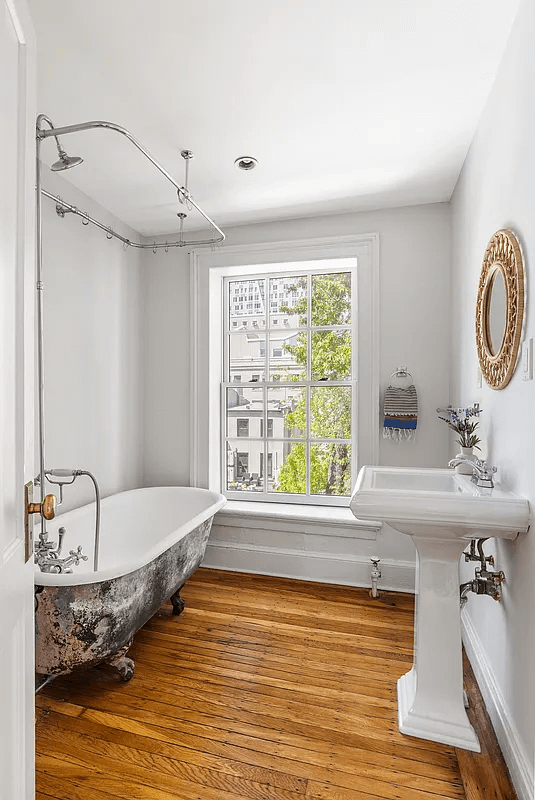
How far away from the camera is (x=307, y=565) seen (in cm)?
326

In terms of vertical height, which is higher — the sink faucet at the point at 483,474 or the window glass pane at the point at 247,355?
the window glass pane at the point at 247,355

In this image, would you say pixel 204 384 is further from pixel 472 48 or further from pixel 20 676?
pixel 20 676

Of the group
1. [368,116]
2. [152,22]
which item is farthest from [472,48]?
[152,22]

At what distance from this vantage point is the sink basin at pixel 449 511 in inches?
61.6

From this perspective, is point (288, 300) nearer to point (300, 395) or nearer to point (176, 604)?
point (300, 395)

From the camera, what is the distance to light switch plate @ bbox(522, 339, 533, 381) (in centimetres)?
150

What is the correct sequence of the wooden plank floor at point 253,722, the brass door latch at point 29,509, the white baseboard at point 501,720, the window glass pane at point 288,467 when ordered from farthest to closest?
the window glass pane at point 288,467 → the wooden plank floor at point 253,722 → the white baseboard at point 501,720 → the brass door latch at point 29,509

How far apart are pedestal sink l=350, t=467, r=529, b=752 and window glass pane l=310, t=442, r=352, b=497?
1.49m

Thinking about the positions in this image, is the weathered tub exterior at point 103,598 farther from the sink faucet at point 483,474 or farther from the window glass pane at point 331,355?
the sink faucet at point 483,474

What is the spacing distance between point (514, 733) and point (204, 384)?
2.67m

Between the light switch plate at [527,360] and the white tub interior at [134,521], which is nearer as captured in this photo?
the light switch plate at [527,360]

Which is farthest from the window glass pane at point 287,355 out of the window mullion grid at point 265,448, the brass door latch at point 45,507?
the brass door latch at point 45,507

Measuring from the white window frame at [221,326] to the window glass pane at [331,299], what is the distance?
0.23 metres

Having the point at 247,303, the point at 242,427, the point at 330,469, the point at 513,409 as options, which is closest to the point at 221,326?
the point at 247,303
